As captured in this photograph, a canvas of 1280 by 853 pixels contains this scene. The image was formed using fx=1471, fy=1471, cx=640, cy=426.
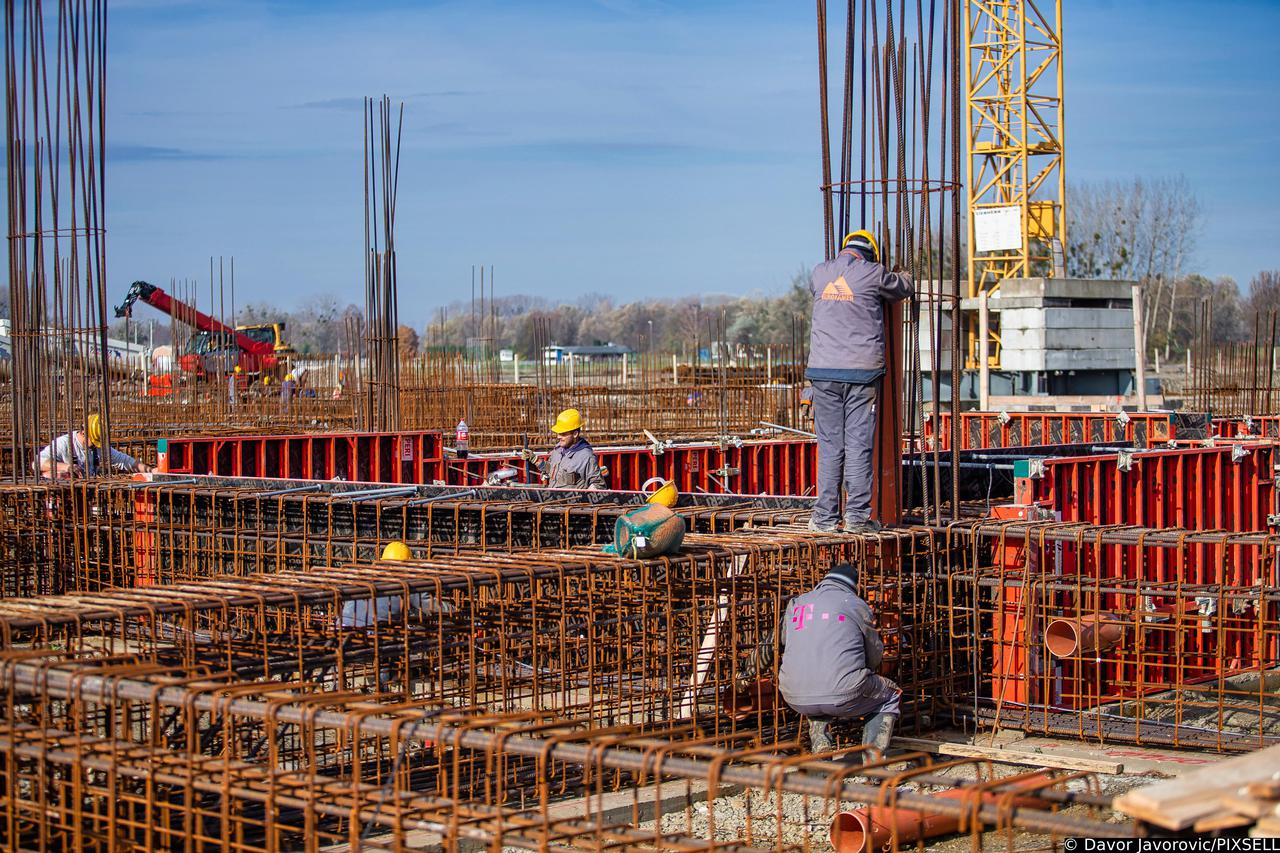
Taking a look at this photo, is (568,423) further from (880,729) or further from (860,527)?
(880,729)

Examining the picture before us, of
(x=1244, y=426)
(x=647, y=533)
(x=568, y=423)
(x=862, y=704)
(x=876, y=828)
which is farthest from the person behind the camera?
(x=1244, y=426)

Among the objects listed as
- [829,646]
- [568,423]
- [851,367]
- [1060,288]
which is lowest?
[829,646]

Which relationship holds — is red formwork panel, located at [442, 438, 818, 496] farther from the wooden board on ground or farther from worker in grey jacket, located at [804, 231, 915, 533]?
the wooden board on ground

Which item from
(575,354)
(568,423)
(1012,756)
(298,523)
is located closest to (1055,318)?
(575,354)

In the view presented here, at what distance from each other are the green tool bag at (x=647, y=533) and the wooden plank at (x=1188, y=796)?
12.8ft

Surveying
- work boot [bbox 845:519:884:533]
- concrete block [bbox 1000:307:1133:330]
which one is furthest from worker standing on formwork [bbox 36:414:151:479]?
concrete block [bbox 1000:307:1133:330]

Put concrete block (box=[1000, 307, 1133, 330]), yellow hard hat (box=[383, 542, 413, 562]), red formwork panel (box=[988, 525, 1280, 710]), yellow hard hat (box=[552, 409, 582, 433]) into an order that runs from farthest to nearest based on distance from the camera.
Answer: concrete block (box=[1000, 307, 1133, 330]) < yellow hard hat (box=[552, 409, 582, 433]) < yellow hard hat (box=[383, 542, 413, 562]) < red formwork panel (box=[988, 525, 1280, 710])

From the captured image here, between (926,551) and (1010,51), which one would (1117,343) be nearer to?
(1010,51)

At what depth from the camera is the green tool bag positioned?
706 centimetres

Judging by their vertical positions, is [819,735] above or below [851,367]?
below

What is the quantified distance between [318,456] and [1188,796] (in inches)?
526

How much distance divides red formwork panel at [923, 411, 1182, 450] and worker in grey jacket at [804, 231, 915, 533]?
8463 millimetres

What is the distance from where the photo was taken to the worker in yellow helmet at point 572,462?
13.0 m

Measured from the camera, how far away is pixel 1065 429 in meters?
18.5
